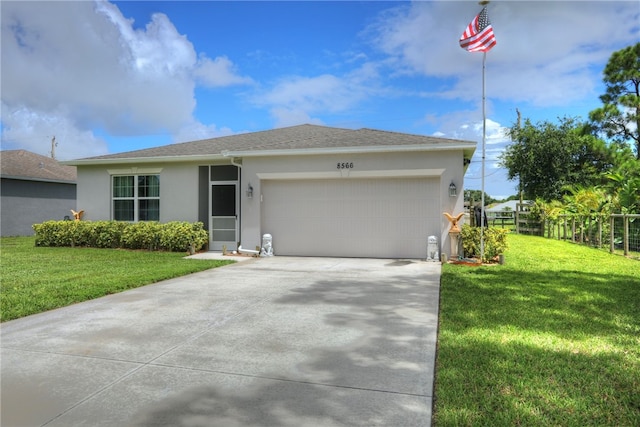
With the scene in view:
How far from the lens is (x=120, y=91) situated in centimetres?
1925

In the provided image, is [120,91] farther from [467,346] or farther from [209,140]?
[467,346]

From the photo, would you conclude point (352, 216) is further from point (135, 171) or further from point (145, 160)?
point (135, 171)

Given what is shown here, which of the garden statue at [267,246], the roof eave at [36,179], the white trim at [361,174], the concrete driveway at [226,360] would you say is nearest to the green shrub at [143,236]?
the garden statue at [267,246]

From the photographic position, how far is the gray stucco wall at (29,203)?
18984mm

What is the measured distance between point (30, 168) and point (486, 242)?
878 inches

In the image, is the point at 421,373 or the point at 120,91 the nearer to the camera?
the point at 421,373

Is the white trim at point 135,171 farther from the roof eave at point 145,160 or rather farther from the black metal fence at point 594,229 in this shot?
the black metal fence at point 594,229

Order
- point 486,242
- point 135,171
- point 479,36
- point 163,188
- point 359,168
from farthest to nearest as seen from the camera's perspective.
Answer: point 135,171 → point 163,188 → point 359,168 → point 486,242 → point 479,36

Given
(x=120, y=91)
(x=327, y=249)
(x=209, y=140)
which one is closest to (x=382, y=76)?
(x=209, y=140)

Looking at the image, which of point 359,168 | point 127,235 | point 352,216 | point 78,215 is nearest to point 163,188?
point 127,235

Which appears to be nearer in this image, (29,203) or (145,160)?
(145,160)

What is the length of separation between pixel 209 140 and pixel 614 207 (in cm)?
1599

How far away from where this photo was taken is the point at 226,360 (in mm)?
3744

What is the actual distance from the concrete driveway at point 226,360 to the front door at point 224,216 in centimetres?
619
